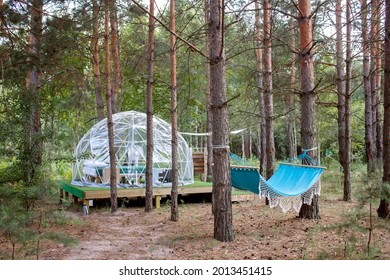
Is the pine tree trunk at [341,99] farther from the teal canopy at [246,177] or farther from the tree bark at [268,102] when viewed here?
the teal canopy at [246,177]

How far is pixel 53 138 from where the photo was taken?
18.1 ft

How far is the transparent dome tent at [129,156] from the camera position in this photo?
844 cm

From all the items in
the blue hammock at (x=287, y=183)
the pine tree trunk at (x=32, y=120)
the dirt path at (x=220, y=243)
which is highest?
the pine tree trunk at (x=32, y=120)

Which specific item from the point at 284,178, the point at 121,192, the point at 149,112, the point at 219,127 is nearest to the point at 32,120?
the point at 149,112

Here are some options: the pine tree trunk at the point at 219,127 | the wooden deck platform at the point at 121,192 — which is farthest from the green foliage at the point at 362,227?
the wooden deck platform at the point at 121,192

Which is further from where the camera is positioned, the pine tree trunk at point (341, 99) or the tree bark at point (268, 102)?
the pine tree trunk at point (341, 99)

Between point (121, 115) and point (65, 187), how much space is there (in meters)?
1.97

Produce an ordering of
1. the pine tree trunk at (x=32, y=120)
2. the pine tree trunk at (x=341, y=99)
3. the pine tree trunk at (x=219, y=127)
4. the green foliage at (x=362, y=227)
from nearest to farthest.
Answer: the green foliage at (x=362, y=227) < the pine tree trunk at (x=219, y=127) < the pine tree trunk at (x=32, y=120) < the pine tree trunk at (x=341, y=99)

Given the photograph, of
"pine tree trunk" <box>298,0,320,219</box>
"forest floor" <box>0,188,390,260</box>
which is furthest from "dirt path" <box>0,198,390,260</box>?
"pine tree trunk" <box>298,0,320,219</box>

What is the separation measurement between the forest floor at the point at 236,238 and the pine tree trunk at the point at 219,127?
284 millimetres

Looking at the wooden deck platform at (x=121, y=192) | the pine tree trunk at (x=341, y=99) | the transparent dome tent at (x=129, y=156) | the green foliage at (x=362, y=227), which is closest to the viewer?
the green foliage at (x=362, y=227)

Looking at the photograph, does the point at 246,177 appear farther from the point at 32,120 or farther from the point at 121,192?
the point at 121,192

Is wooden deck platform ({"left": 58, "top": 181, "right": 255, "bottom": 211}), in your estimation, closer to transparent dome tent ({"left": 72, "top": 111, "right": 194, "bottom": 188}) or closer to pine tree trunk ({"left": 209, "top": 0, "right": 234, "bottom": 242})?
transparent dome tent ({"left": 72, "top": 111, "right": 194, "bottom": 188})
